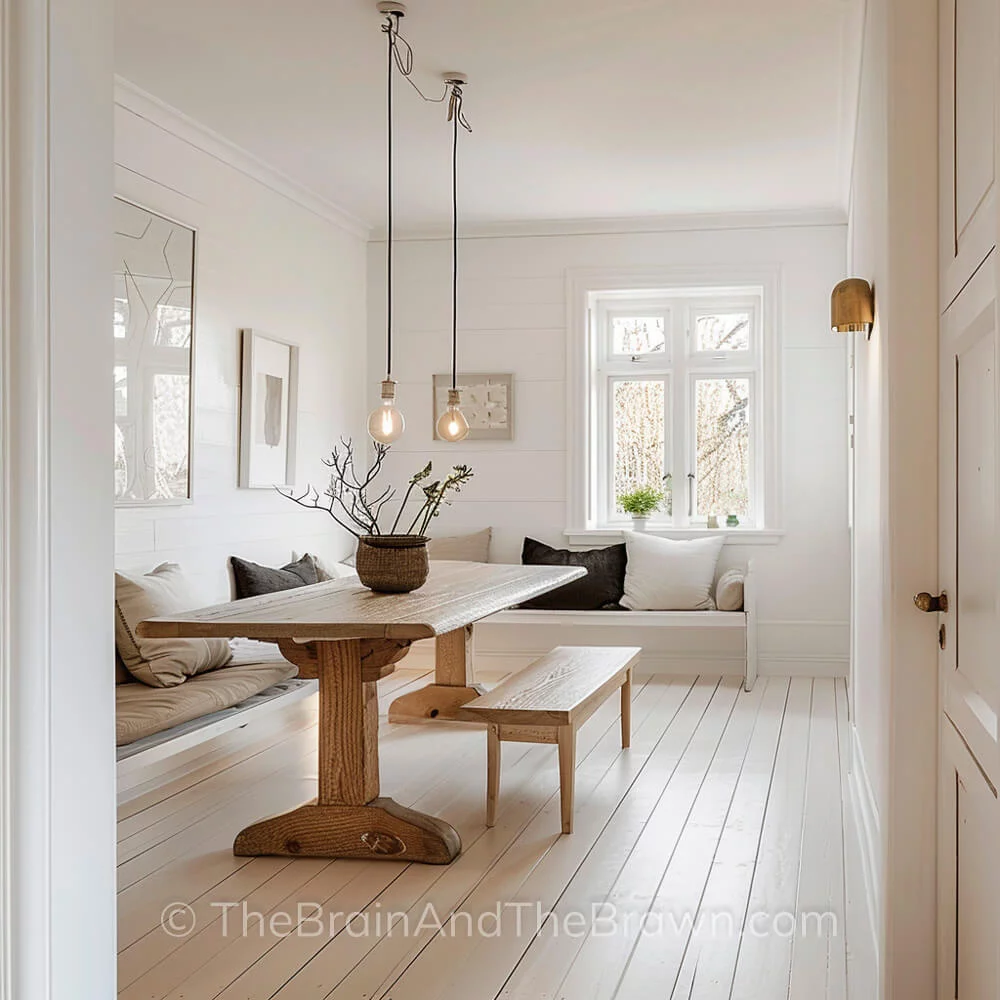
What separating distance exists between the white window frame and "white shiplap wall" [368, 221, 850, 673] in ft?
0.24

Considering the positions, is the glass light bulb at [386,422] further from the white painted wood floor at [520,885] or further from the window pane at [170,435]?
the white painted wood floor at [520,885]

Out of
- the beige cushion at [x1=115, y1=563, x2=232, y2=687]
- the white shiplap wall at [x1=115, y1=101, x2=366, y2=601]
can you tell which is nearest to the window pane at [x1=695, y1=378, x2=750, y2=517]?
the white shiplap wall at [x1=115, y1=101, x2=366, y2=601]

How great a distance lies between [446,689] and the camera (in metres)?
5.42

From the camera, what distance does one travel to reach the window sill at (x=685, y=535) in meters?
6.86

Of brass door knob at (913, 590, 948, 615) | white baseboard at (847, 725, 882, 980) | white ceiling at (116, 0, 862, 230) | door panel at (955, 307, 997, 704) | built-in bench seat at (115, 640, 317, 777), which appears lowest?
white baseboard at (847, 725, 882, 980)

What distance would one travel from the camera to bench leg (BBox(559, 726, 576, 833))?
364 centimetres

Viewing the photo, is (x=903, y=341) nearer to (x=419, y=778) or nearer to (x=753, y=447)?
(x=419, y=778)

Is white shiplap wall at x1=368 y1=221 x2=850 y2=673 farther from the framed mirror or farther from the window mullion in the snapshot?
the framed mirror

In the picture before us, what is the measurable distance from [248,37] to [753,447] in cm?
418

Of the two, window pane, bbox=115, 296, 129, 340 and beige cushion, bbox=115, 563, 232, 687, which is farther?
window pane, bbox=115, 296, 129, 340

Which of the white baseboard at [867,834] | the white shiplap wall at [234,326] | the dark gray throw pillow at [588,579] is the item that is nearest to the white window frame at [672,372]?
the dark gray throw pillow at [588,579]

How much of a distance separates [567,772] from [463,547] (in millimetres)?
3535

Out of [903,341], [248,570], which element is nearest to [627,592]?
[248,570]

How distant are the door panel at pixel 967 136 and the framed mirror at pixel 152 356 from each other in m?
3.37
